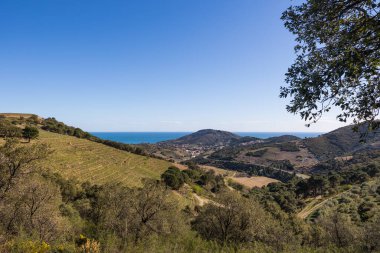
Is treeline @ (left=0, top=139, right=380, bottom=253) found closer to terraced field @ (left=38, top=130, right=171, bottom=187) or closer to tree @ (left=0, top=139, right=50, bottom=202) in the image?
tree @ (left=0, top=139, right=50, bottom=202)

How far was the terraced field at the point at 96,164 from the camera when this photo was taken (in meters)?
67.9

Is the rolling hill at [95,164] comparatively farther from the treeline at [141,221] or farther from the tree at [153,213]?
the tree at [153,213]

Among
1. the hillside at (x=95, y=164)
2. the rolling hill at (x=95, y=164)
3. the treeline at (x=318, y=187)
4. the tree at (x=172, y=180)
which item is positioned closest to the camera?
the rolling hill at (x=95, y=164)

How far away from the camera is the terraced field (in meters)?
67.9

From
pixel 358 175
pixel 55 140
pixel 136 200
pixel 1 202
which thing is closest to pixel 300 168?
pixel 358 175

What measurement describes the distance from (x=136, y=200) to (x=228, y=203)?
452 inches

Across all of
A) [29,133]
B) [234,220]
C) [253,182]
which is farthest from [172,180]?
[253,182]

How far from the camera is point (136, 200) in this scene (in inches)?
1238

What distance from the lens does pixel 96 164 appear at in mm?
80750

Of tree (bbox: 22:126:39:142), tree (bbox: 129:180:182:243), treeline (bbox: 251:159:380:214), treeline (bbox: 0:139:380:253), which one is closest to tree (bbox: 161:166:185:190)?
treeline (bbox: 251:159:380:214)

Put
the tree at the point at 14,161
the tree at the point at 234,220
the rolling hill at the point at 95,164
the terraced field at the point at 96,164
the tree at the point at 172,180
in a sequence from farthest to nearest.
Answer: the tree at the point at 172,180
the terraced field at the point at 96,164
the rolling hill at the point at 95,164
the tree at the point at 234,220
the tree at the point at 14,161

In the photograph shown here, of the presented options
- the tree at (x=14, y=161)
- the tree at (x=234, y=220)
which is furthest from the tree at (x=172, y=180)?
the tree at (x=14, y=161)

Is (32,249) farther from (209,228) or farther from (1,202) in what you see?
(209,228)

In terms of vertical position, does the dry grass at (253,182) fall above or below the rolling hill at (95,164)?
below
